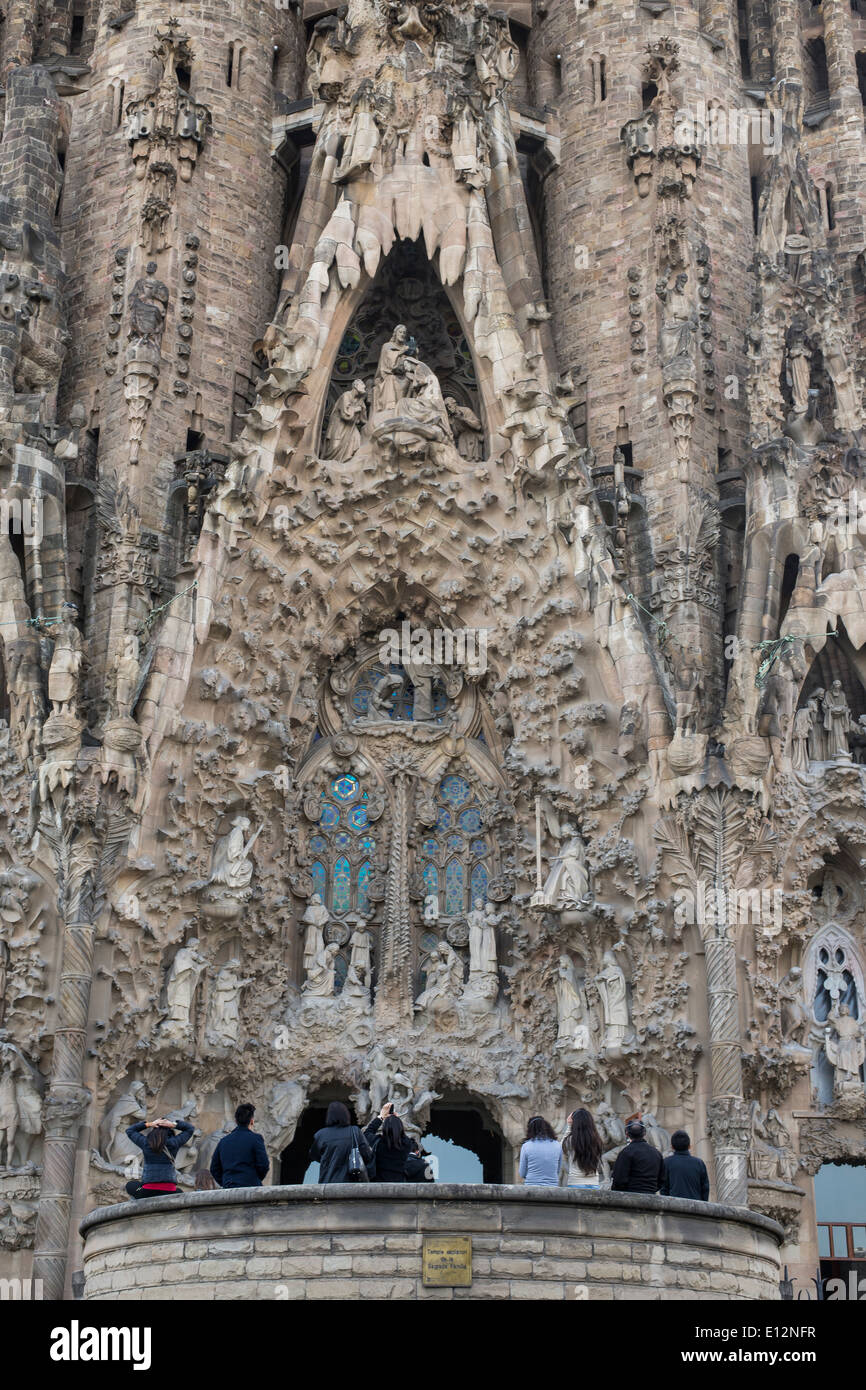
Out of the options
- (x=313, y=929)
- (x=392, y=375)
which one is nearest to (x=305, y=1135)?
(x=313, y=929)

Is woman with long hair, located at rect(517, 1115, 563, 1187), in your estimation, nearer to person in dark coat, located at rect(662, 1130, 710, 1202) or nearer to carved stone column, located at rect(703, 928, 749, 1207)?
person in dark coat, located at rect(662, 1130, 710, 1202)

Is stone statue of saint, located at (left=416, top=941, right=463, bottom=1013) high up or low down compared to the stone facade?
down

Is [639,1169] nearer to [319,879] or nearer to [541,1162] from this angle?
[541,1162]

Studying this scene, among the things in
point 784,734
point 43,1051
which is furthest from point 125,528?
point 784,734

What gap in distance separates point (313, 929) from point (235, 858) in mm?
1316

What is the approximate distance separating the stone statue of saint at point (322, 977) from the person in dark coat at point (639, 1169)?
6336 millimetres

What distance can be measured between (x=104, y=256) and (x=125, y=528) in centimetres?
358

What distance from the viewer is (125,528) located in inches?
647

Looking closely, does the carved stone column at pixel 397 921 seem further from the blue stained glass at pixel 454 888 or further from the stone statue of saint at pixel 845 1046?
the stone statue of saint at pixel 845 1046

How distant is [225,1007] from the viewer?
14.8 metres

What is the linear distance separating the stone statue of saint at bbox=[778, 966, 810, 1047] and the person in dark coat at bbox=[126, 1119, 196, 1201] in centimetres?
670

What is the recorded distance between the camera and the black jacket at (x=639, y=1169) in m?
9.52

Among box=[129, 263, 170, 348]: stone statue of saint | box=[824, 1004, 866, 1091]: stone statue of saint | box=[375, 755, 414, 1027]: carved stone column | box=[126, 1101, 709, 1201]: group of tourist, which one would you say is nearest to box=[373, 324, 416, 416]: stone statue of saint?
box=[129, 263, 170, 348]: stone statue of saint

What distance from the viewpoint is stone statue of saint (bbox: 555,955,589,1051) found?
583 inches
